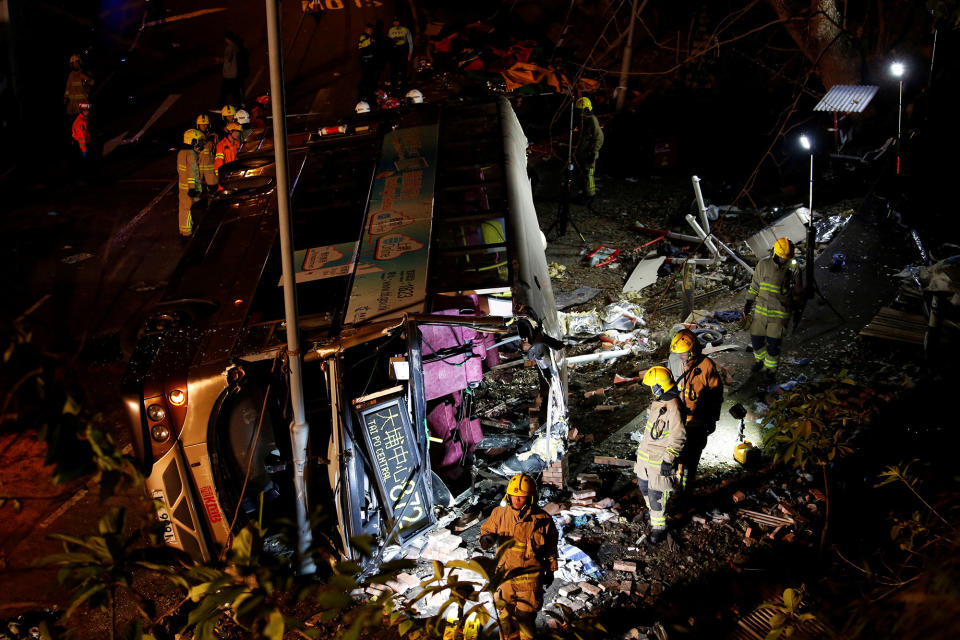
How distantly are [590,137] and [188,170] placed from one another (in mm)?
7224

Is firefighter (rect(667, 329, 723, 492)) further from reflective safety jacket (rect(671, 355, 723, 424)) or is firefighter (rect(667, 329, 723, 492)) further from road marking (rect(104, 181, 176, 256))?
road marking (rect(104, 181, 176, 256))

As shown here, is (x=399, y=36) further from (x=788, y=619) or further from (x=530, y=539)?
(x=788, y=619)

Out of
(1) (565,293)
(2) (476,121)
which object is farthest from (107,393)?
(1) (565,293)

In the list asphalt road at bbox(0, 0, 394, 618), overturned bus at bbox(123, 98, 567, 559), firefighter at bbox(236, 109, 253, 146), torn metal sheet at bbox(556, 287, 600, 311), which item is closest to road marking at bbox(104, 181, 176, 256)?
asphalt road at bbox(0, 0, 394, 618)

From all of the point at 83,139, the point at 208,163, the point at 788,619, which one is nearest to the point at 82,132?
the point at 83,139

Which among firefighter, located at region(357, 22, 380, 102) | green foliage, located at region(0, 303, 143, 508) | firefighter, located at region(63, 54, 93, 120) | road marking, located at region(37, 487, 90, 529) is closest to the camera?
green foliage, located at region(0, 303, 143, 508)

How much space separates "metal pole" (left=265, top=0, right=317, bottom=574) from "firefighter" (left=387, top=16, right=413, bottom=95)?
10.4 meters

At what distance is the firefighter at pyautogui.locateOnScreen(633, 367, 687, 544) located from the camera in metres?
6.51

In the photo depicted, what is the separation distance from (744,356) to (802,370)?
0.82 meters

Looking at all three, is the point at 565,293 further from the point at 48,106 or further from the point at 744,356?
the point at 48,106

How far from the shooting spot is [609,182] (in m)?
14.8

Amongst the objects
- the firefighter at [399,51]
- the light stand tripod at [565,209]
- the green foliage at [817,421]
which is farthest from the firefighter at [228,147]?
the green foliage at [817,421]

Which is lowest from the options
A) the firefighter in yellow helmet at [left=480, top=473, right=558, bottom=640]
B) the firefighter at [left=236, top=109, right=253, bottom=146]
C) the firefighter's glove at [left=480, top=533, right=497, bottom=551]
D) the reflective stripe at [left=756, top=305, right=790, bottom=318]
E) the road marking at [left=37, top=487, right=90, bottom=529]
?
the road marking at [left=37, top=487, right=90, bottom=529]

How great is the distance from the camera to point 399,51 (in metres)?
15.0
